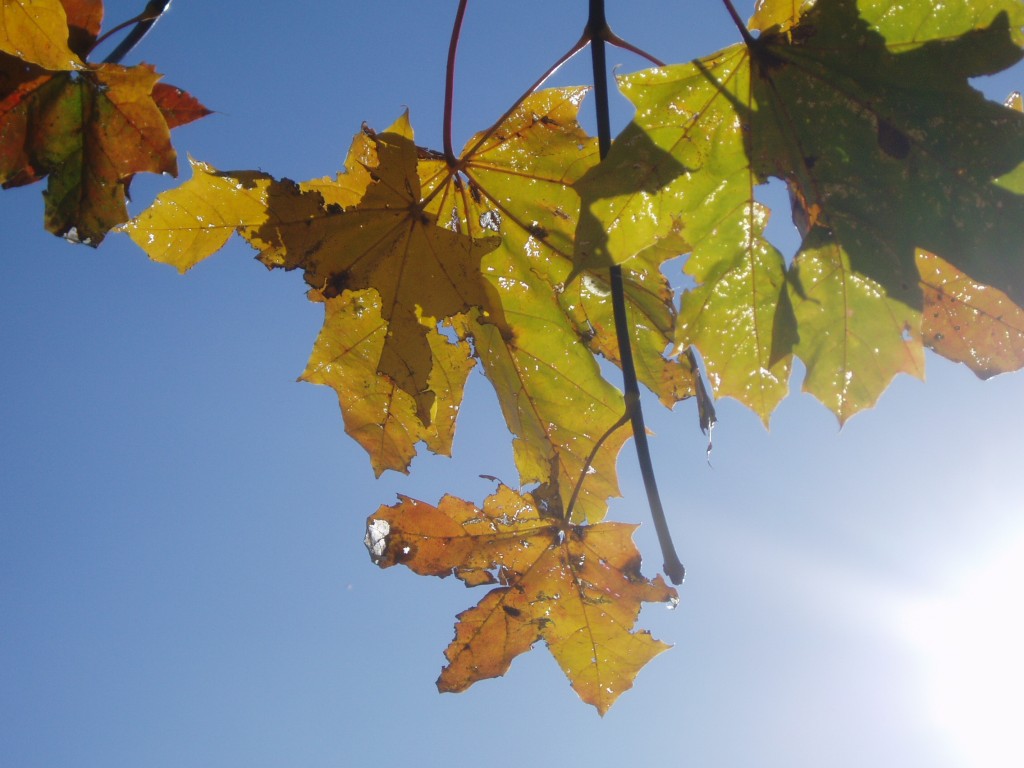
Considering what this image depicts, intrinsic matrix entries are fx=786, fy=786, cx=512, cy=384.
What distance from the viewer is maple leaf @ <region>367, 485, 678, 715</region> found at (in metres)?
1.77

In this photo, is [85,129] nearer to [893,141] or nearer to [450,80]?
[450,80]

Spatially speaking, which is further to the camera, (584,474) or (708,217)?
(584,474)

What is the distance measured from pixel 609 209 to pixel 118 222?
1.00m

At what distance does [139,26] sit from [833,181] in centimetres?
134

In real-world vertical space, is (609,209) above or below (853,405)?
above

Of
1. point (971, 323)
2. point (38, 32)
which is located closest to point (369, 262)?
point (38, 32)

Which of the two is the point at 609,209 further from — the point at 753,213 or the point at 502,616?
the point at 502,616

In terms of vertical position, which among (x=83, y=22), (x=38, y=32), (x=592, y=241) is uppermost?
(x=83, y=22)

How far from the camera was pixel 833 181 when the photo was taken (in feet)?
4.88

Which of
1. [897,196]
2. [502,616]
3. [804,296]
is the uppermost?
[897,196]

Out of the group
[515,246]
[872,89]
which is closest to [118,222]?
[515,246]

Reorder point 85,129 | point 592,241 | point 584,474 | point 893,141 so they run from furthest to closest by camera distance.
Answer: point 584,474
point 85,129
point 893,141
point 592,241

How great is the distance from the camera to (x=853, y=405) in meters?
1.53

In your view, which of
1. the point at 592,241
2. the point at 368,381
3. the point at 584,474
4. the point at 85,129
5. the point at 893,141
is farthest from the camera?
the point at 368,381
